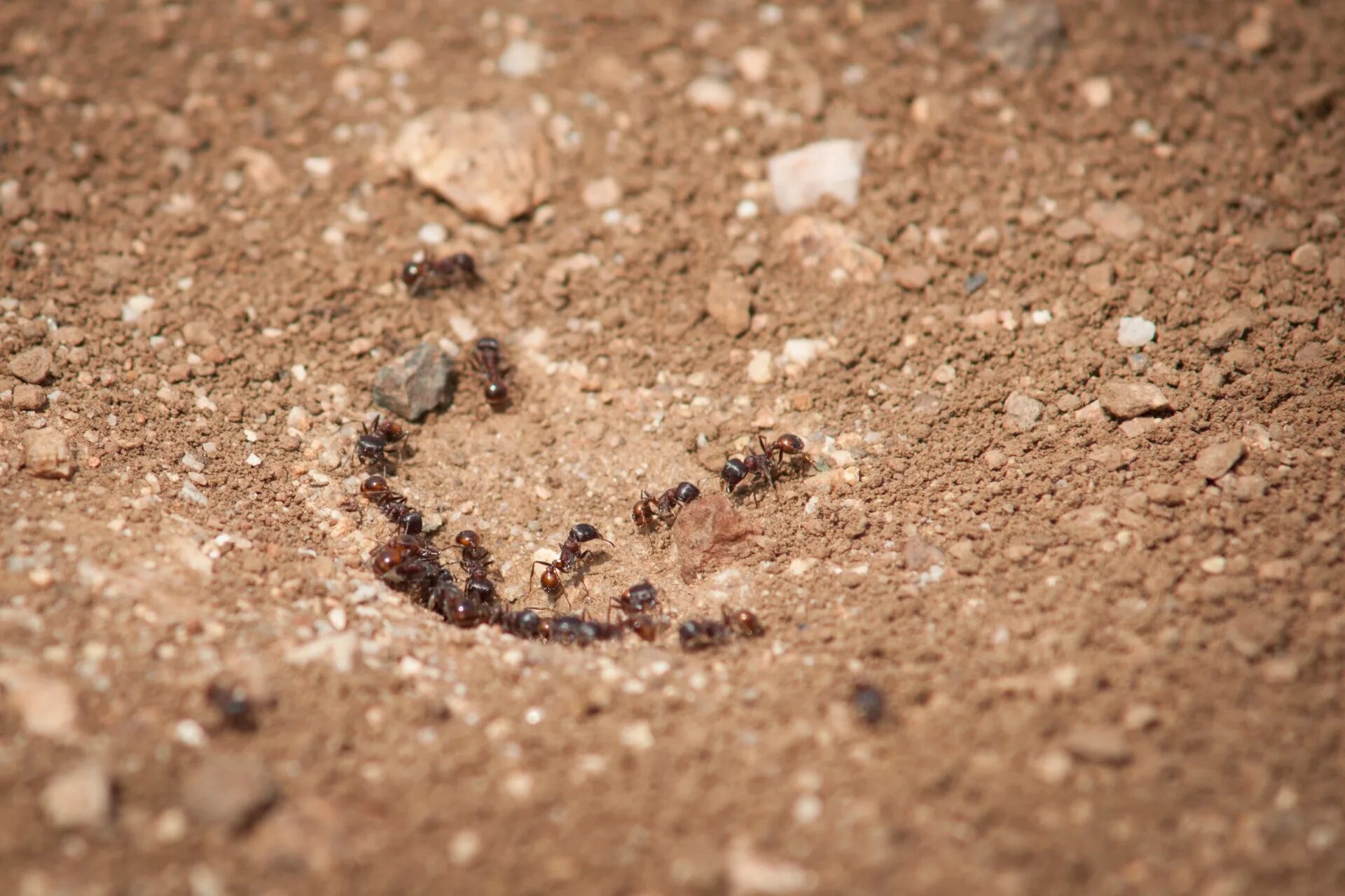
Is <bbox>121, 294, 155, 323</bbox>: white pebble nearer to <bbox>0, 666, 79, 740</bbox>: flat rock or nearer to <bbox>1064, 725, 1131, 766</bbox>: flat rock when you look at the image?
<bbox>0, 666, 79, 740</bbox>: flat rock

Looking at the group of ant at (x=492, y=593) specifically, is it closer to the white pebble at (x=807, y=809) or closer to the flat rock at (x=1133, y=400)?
the white pebble at (x=807, y=809)

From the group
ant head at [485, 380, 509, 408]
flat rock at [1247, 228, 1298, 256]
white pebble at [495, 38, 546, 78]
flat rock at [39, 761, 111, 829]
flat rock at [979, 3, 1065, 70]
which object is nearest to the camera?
flat rock at [39, 761, 111, 829]

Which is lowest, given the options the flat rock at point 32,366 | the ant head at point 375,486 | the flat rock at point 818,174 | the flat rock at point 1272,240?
the ant head at point 375,486

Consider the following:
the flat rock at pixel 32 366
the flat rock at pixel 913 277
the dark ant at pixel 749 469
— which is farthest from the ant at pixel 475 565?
the flat rock at pixel 913 277

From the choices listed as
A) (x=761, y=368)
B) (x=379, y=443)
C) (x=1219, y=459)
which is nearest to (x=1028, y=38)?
(x=761, y=368)

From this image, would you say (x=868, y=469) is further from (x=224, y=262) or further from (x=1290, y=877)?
(x=224, y=262)

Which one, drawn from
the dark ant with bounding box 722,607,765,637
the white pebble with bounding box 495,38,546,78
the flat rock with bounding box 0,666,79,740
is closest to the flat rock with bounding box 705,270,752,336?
the dark ant with bounding box 722,607,765,637

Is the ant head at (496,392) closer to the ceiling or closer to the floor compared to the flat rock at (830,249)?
closer to the floor

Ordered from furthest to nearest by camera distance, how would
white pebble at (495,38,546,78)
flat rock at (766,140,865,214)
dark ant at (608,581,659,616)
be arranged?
white pebble at (495,38,546,78) → flat rock at (766,140,865,214) → dark ant at (608,581,659,616)
